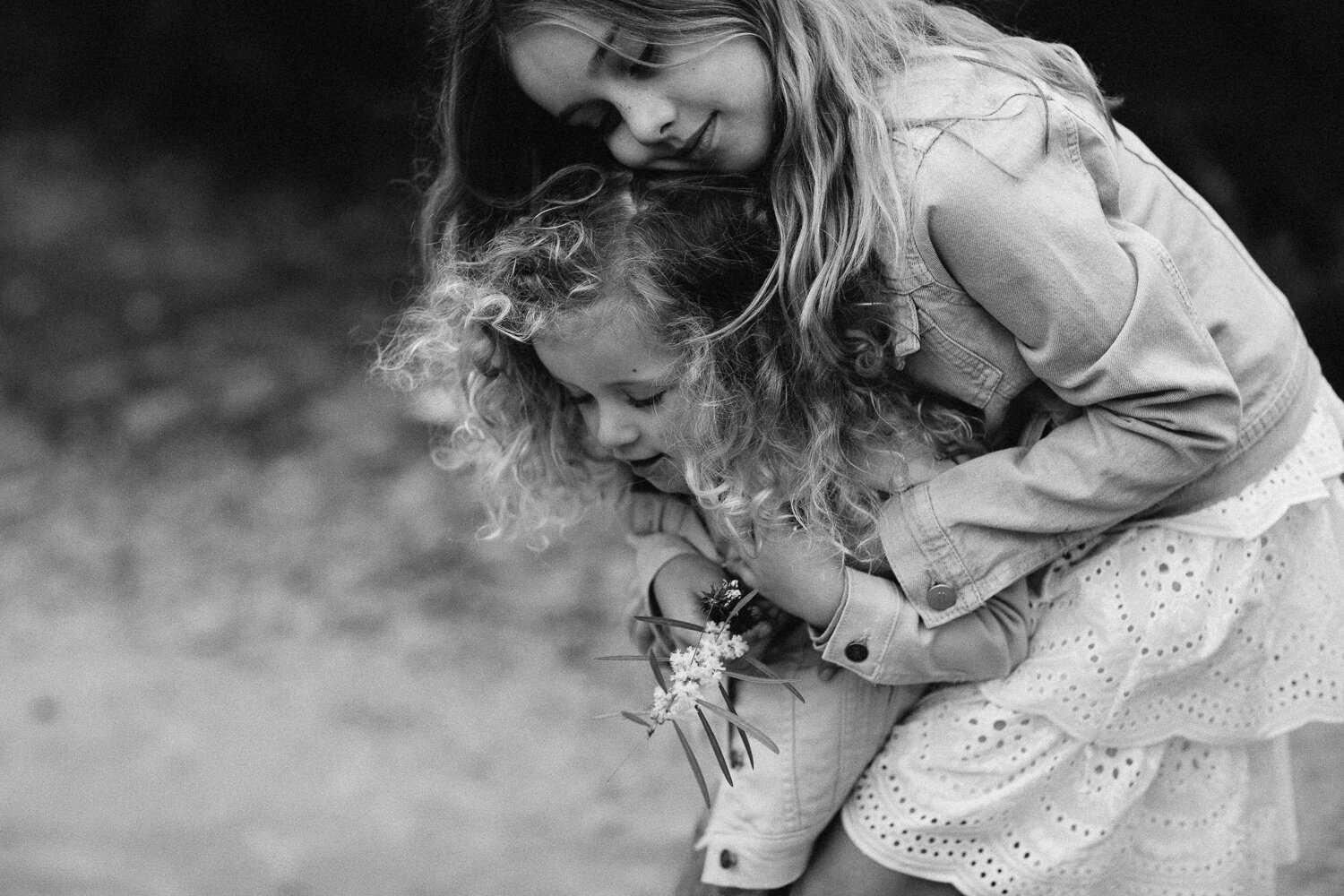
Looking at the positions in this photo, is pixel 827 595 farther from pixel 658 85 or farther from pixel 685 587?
pixel 658 85

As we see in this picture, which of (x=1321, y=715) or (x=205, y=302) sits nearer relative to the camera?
(x=1321, y=715)

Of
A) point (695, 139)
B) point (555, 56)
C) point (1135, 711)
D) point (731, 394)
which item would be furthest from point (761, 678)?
point (555, 56)

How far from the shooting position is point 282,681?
11.9ft

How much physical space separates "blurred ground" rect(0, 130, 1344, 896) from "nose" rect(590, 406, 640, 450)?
1.40 meters

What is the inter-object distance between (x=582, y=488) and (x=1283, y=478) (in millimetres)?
968

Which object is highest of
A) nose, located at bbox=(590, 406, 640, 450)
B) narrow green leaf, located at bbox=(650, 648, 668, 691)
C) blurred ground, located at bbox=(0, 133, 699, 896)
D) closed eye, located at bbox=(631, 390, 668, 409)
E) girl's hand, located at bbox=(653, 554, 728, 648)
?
closed eye, located at bbox=(631, 390, 668, 409)

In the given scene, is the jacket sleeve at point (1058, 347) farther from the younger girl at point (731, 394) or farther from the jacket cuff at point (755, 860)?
the jacket cuff at point (755, 860)

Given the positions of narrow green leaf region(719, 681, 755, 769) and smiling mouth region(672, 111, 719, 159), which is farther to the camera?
narrow green leaf region(719, 681, 755, 769)

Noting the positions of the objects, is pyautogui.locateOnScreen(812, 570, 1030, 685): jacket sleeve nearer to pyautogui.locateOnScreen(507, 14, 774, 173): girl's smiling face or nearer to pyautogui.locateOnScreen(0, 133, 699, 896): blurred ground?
pyautogui.locateOnScreen(507, 14, 774, 173): girl's smiling face

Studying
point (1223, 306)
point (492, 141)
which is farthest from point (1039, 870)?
point (492, 141)

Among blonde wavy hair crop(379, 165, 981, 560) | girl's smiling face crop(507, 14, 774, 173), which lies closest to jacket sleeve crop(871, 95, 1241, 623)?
blonde wavy hair crop(379, 165, 981, 560)

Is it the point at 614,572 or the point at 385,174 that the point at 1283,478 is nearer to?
the point at 614,572

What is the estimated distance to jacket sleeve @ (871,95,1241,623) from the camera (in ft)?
5.11

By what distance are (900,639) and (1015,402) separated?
339 mm
